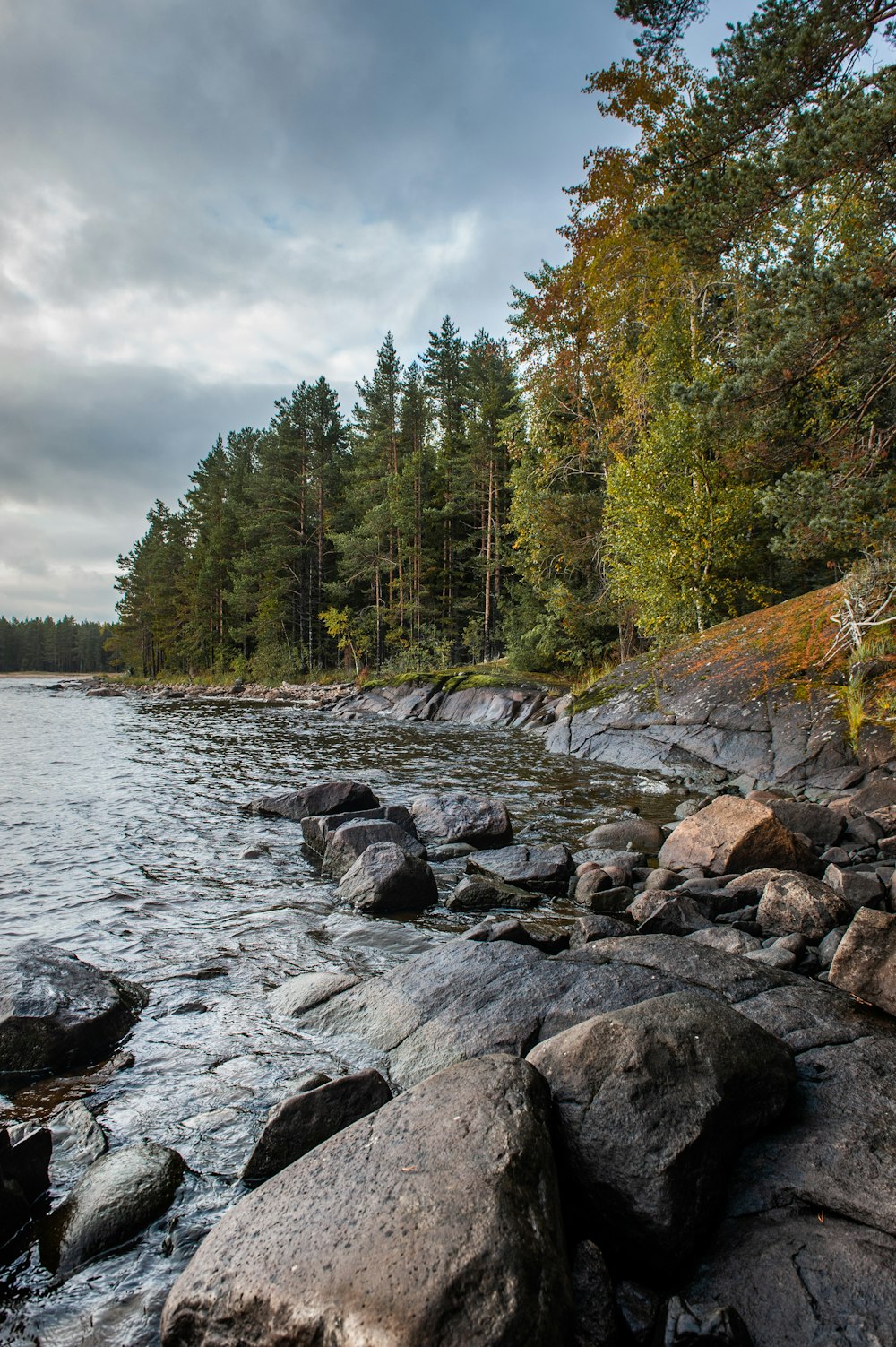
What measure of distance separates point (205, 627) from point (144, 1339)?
65.5 m

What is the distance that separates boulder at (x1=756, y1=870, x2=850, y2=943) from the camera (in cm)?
544

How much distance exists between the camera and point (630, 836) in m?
9.05

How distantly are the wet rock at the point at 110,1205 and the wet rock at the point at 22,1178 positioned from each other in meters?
0.13

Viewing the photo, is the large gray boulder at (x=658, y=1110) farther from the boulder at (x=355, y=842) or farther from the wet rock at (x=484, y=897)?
the boulder at (x=355, y=842)

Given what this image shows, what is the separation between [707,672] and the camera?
1506 cm

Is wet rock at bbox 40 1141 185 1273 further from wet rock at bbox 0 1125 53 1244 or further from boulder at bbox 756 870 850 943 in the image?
boulder at bbox 756 870 850 943

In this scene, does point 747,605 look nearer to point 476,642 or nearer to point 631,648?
point 631,648

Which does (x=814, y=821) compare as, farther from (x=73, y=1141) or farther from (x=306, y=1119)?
(x=73, y=1141)

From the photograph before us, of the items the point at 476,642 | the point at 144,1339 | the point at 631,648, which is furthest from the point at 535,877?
the point at 476,642

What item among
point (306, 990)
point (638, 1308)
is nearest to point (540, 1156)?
point (638, 1308)

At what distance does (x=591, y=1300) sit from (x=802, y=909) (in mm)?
4046

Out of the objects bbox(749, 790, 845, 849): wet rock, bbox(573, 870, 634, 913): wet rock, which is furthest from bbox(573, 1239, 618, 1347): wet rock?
bbox(749, 790, 845, 849): wet rock

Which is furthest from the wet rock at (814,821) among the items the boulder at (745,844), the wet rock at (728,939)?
the wet rock at (728,939)

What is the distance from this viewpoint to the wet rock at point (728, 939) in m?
5.24
